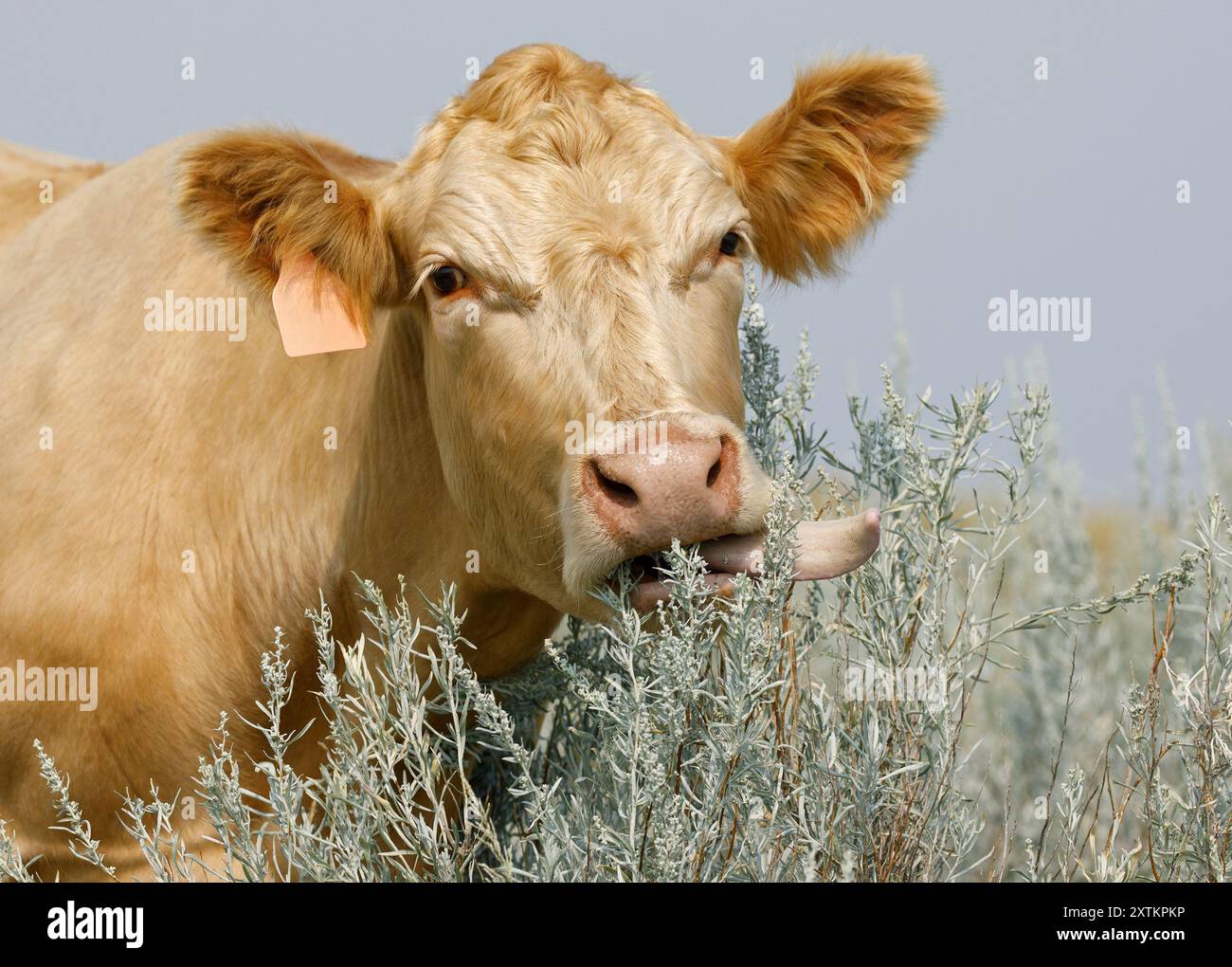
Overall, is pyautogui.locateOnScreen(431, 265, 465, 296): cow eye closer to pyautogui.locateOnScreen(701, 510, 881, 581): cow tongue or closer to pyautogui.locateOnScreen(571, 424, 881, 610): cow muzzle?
pyautogui.locateOnScreen(571, 424, 881, 610): cow muzzle

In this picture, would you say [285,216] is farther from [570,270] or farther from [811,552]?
[811,552]

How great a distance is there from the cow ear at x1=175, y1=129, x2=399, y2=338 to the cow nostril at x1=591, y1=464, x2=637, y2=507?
1095mm

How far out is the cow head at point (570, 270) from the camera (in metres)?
2.98

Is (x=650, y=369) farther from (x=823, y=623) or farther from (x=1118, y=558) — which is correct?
(x=1118, y=558)

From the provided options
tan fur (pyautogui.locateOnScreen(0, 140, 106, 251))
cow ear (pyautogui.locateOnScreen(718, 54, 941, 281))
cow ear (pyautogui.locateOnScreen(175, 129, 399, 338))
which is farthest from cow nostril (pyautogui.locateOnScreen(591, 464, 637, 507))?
tan fur (pyautogui.locateOnScreen(0, 140, 106, 251))

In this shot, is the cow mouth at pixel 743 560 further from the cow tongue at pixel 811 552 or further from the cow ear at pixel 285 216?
the cow ear at pixel 285 216

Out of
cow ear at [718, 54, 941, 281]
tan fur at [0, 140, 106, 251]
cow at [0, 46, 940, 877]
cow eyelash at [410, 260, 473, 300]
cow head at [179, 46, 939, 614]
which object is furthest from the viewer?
tan fur at [0, 140, 106, 251]

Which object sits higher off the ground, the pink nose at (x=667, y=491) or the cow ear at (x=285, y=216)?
the cow ear at (x=285, y=216)

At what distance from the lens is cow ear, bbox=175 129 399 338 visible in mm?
3627

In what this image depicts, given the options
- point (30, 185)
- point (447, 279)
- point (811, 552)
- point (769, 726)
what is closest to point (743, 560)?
point (811, 552)

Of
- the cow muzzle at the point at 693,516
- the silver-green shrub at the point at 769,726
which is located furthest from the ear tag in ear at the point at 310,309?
the cow muzzle at the point at 693,516

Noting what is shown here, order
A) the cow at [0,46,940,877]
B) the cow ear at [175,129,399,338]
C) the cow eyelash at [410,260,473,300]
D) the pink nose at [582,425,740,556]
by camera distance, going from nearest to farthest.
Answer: the pink nose at [582,425,740,556]
the cow at [0,46,940,877]
the cow eyelash at [410,260,473,300]
the cow ear at [175,129,399,338]

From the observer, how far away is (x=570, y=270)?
10.6 ft
